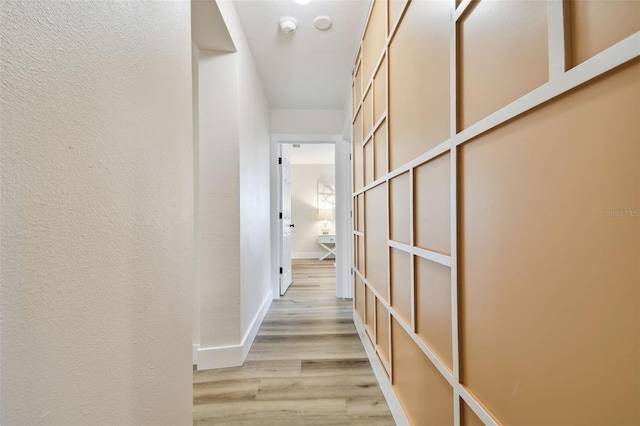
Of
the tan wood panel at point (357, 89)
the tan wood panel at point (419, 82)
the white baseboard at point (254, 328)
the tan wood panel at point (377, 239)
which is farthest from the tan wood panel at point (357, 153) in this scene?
the white baseboard at point (254, 328)

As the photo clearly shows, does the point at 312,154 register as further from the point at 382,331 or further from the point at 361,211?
the point at 382,331

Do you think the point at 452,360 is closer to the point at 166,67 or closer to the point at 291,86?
the point at 166,67

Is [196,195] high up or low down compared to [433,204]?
up

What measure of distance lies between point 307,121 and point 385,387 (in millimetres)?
2859

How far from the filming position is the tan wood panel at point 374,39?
1459 mm

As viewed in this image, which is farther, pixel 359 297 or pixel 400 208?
pixel 359 297

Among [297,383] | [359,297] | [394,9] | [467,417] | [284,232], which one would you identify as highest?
[394,9]

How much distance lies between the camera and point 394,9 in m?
1.27

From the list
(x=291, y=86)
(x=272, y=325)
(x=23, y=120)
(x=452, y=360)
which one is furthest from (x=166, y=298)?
(x=291, y=86)

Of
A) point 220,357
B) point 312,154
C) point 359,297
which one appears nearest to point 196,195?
point 220,357

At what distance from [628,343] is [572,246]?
14 cm

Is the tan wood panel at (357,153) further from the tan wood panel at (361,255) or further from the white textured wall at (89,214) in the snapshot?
the white textured wall at (89,214)

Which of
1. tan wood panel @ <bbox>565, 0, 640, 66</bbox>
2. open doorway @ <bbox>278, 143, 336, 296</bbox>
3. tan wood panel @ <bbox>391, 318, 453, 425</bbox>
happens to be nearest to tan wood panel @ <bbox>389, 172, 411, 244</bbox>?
tan wood panel @ <bbox>391, 318, 453, 425</bbox>

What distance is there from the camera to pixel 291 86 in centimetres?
277
